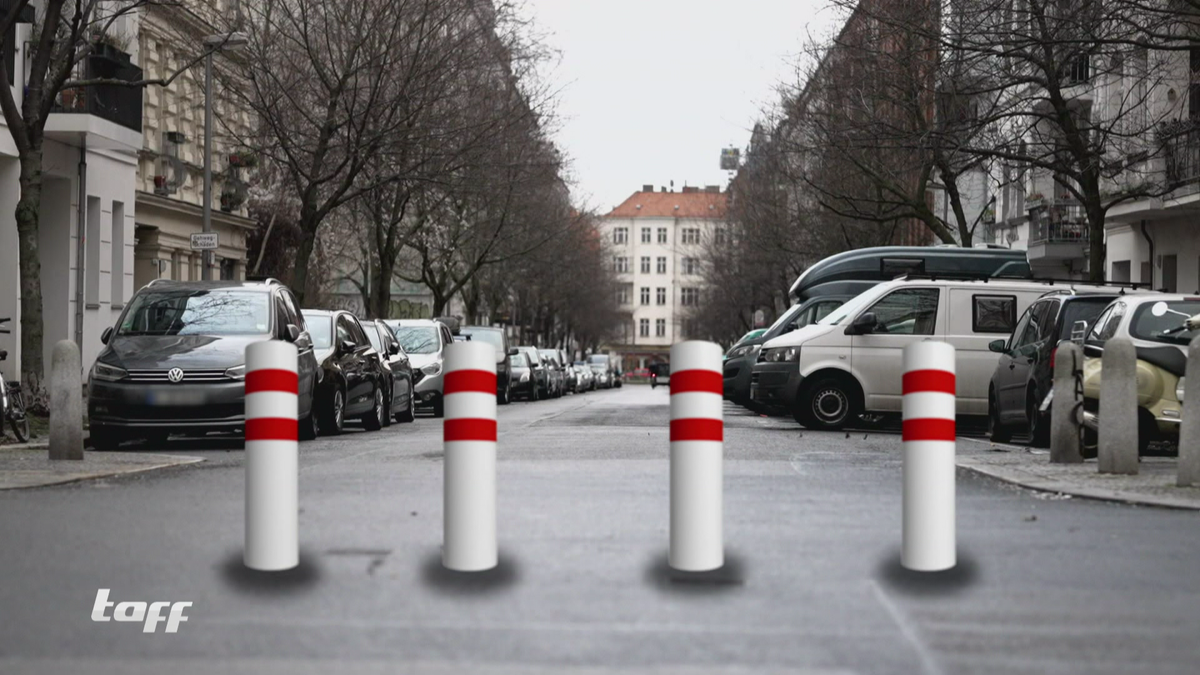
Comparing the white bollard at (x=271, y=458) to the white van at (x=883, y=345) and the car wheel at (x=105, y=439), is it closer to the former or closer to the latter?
the car wheel at (x=105, y=439)

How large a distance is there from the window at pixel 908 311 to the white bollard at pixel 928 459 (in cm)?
1430

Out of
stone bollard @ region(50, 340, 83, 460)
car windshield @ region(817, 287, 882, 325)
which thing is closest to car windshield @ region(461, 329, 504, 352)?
car windshield @ region(817, 287, 882, 325)

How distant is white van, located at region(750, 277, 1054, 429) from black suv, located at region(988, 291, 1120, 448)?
2275 mm

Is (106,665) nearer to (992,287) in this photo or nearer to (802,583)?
(802,583)

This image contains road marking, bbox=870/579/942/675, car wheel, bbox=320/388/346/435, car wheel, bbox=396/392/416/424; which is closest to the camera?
road marking, bbox=870/579/942/675

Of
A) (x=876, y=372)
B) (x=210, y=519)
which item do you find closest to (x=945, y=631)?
(x=210, y=519)

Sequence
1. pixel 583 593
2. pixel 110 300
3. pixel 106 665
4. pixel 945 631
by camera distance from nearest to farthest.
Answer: pixel 106 665, pixel 945 631, pixel 583 593, pixel 110 300

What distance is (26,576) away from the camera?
705 centimetres

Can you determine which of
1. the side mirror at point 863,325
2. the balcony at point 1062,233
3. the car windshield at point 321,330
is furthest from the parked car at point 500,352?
the side mirror at point 863,325

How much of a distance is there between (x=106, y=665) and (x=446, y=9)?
3280 cm

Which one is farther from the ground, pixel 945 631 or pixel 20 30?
pixel 20 30

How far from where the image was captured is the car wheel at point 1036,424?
17.2 m

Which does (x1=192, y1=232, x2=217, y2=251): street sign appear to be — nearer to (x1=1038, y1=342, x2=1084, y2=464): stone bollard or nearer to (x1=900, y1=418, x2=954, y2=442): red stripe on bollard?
(x1=1038, y1=342, x2=1084, y2=464): stone bollard

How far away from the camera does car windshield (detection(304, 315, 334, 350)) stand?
21.5 meters
